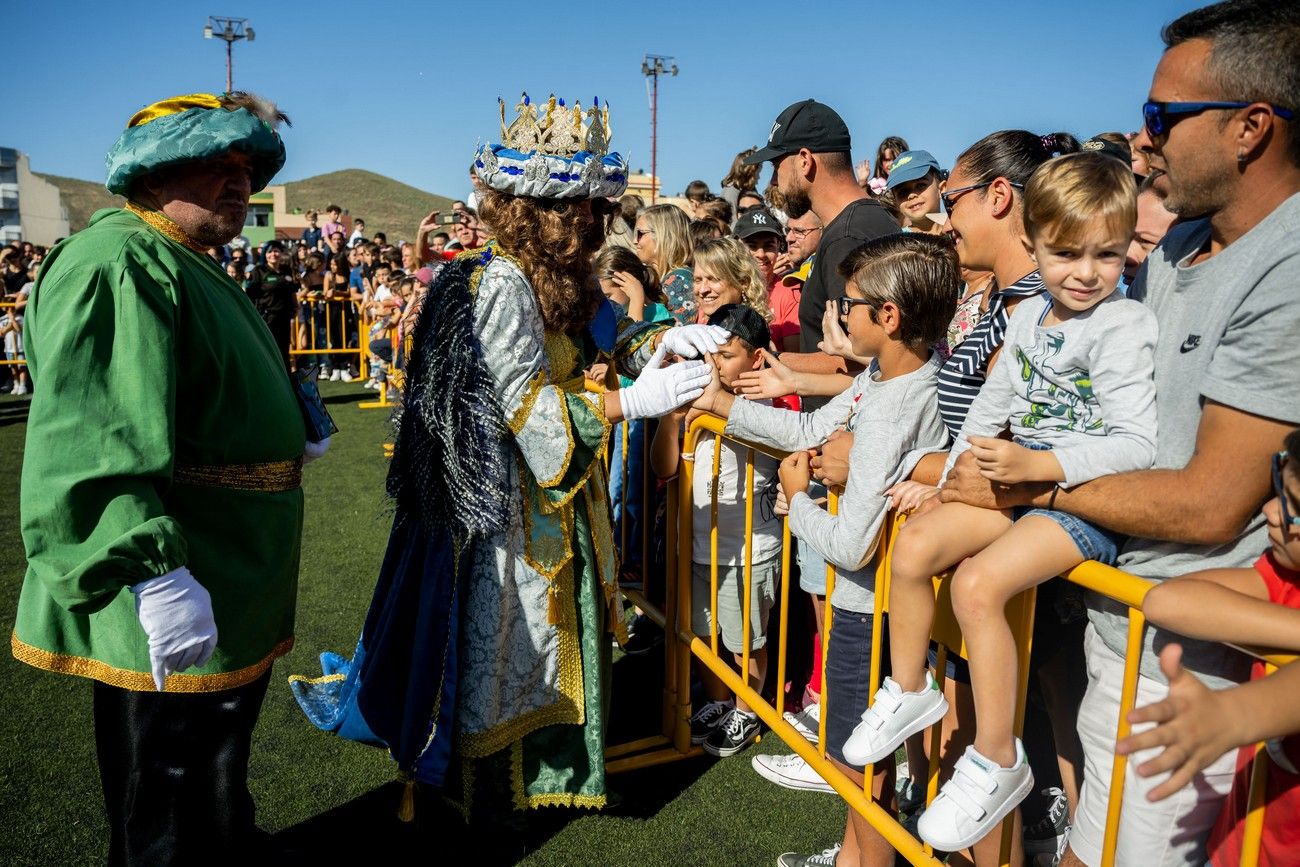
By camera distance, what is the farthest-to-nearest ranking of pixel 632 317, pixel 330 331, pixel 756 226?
pixel 330 331 → pixel 756 226 → pixel 632 317

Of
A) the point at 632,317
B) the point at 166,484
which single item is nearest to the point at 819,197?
the point at 632,317

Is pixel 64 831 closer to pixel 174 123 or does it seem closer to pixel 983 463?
pixel 174 123

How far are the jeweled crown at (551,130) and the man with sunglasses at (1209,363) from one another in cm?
155

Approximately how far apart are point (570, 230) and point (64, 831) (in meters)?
2.54

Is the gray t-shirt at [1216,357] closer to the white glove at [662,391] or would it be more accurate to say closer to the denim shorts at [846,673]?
the denim shorts at [846,673]

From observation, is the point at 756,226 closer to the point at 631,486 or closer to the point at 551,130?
the point at 631,486

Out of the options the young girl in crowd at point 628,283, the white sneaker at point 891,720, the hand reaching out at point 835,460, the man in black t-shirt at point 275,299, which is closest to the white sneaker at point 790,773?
the white sneaker at point 891,720

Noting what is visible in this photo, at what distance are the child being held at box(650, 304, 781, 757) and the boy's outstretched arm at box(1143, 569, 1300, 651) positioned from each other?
1822 millimetres

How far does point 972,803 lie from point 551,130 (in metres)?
2.11

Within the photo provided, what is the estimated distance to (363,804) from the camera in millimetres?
3172

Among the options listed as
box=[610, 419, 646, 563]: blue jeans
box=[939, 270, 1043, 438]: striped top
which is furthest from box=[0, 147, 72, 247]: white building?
box=[939, 270, 1043, 438]: striped top

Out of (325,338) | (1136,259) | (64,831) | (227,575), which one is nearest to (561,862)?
(227,575)

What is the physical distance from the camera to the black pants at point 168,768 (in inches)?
87.4

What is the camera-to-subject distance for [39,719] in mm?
3607
